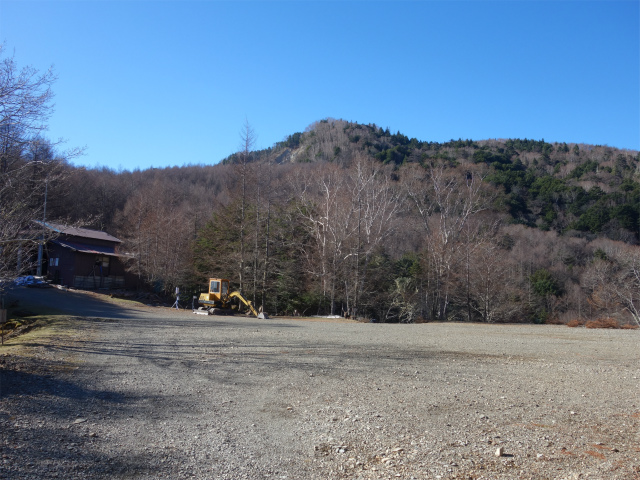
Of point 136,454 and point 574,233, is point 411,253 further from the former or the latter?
point 136,454

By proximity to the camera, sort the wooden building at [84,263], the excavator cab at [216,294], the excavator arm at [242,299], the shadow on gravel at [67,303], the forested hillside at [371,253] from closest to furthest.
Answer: the shadow on gravel at [67,303] → the excavator arm at [242,299] → the excavator cab at [216,294] → the forested hillside at [371,253] → the wooden building at [84,263]

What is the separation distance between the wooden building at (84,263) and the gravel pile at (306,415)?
26152 mm

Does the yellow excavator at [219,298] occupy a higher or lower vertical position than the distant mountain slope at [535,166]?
lower

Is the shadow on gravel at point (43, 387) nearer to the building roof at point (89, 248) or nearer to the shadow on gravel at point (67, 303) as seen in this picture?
the shadow on gravel at point (67, 303)

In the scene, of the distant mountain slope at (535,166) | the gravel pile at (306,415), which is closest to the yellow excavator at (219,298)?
the distant mountain slope at (535,166)

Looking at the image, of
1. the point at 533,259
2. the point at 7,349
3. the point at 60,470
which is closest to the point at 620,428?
the point at 60,470

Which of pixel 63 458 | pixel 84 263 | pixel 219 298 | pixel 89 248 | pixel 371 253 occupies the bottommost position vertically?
pixel 63 458

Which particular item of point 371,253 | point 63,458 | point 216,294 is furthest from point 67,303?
point 63,458

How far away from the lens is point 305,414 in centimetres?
673

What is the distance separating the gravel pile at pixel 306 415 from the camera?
488 cm

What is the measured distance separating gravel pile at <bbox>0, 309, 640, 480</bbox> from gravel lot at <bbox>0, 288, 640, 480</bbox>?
0.08ft

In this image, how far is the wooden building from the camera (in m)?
35.2

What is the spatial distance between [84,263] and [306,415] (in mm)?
34436

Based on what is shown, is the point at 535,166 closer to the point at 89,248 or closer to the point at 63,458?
the point at 89,248
